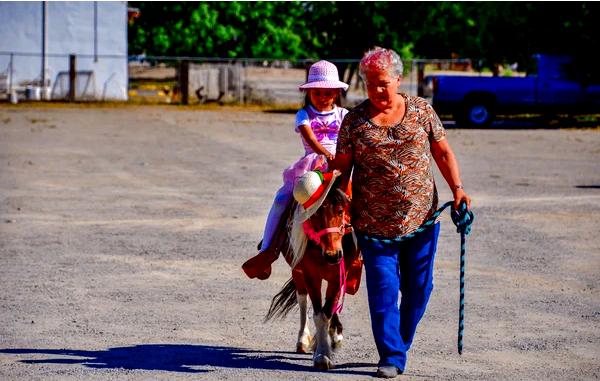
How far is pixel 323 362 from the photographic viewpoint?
6.71 metres

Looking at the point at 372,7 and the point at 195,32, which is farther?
the point at 195,32

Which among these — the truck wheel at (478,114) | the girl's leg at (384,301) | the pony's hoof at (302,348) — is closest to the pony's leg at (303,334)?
the pony's hoof at (302,348)

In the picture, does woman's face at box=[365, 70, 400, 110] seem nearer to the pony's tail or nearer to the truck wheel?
the pony's tail

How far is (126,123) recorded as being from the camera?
31.2m

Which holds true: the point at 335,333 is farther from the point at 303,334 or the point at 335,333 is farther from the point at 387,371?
the point at 387,371

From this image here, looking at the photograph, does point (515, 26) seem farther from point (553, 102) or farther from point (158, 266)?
point (158, 266)

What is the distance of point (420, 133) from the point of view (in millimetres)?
6391

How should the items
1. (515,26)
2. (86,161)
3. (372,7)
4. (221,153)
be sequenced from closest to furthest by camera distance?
(86,161) → (221,153) → (515,26) → (372,7)

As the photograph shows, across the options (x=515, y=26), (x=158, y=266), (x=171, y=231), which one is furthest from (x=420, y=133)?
(x=515, y=26)

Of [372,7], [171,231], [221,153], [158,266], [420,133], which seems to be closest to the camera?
[420,133]

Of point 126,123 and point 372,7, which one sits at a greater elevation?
point 372,7

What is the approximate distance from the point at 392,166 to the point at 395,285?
0.68 m

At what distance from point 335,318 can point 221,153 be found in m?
15.4

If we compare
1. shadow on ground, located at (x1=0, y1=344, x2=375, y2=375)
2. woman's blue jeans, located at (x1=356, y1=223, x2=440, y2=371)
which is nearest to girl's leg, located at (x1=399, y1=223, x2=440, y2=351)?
woman's blue jeans, located at (x1=356, y1=223, x2=440, y2=371)
